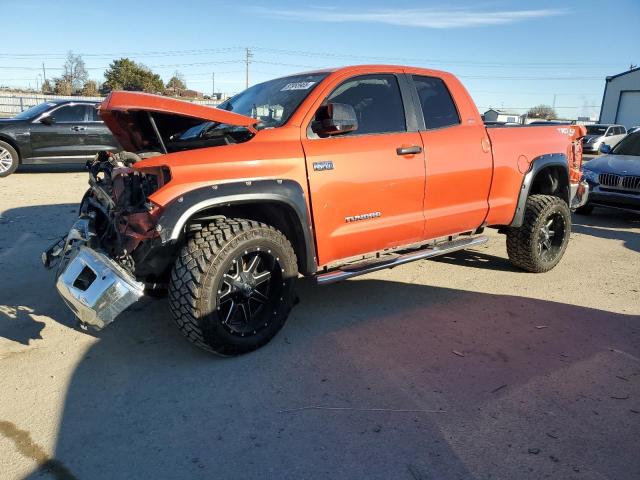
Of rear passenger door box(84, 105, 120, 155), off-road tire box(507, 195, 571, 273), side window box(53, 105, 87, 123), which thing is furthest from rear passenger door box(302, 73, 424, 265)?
side window box(53, 105, 87, 123)

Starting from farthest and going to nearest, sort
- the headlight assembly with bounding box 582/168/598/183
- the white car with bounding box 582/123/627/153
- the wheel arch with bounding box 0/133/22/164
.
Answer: the white car with bounding box 582/123/627/153 → the wheel arch with bounding box 0/133/22/164 → the headlight assembly with bounding box 582/168/598/183

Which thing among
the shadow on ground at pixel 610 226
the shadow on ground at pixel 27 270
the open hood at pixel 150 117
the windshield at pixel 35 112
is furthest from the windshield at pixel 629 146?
the windshield at pixel 35 112

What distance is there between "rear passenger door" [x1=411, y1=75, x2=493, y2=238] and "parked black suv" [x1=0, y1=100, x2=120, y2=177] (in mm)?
8562

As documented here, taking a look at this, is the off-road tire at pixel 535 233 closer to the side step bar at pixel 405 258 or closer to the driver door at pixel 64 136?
the side step bar at pixel 405 258

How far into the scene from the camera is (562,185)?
18.4ft

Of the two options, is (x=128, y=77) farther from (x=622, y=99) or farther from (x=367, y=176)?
(x=367, y=176)

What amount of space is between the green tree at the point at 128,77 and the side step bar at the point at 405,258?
47.2 metres

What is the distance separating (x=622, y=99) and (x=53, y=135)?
37.0m

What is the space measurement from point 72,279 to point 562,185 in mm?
4989

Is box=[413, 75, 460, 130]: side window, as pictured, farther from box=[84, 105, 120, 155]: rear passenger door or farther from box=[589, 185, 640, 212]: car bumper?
box=[84, 105, 120, 155]: rear passenger door

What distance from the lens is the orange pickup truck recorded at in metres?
3.18

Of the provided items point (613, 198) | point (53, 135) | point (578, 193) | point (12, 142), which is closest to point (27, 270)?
point (578, 193)

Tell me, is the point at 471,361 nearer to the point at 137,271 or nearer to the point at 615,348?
the point at 615,348

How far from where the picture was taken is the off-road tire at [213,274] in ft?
10.5
